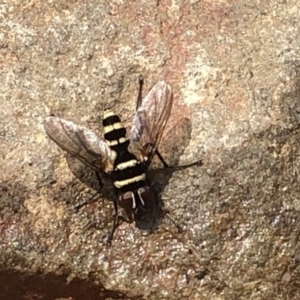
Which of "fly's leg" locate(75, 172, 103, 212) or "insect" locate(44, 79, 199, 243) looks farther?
"fly's leg" locate(75, 172, 103, 212)

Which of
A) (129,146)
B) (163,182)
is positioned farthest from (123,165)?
(163,182)

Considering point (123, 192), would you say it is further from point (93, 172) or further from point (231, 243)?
point (231, 243)

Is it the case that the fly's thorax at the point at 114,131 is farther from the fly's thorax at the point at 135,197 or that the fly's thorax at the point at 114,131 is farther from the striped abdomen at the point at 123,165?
the fly's thorax at the point at 135,197

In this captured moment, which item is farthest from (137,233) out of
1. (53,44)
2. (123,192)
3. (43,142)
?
(53,44)

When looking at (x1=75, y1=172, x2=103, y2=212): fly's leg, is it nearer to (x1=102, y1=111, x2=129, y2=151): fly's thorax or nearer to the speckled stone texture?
the speckled stone texture

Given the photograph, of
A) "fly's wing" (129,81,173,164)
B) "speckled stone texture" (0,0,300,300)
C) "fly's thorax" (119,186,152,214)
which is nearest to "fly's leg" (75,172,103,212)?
"speckled stone texture" (0,0,300,300)
